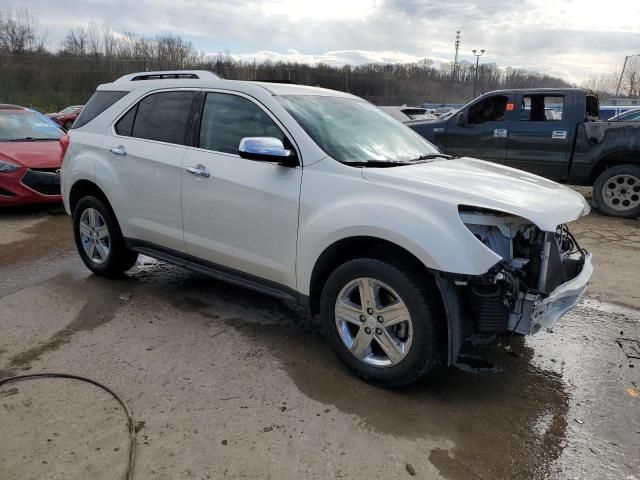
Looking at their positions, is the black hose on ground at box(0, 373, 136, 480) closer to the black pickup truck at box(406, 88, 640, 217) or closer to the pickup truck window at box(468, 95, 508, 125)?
the black pickup truck at box(406, 88, 640, 217)

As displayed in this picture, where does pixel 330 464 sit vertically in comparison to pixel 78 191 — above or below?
below

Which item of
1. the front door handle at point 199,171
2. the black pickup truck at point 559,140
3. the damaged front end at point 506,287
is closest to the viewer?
the damaged front end at point 506,287

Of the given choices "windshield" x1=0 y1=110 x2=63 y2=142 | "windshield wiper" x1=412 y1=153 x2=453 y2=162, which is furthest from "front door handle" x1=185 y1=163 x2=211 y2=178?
"windshield" x1=0 y1=110 x2=63 y2=142

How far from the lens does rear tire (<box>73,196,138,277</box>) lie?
Result: 4.77 meters

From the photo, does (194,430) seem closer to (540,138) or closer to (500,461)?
(500,461)

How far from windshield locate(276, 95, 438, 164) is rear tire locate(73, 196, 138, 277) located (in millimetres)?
2159

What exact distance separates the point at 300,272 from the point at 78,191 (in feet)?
9.34

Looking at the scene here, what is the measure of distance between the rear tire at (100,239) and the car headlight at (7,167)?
10.5 feet

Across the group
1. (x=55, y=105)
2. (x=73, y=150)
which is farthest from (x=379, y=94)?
(x=73, y=150)

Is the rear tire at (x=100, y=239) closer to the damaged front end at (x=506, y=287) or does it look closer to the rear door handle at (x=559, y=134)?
the damaged front end at (x=506, y=287)

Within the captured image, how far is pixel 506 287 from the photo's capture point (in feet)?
9.04

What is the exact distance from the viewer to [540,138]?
845cm

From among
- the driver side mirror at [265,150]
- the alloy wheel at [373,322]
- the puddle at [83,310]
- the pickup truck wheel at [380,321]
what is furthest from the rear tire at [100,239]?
the alloy wheel at [373,322]

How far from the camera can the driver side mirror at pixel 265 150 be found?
3.27 metres
